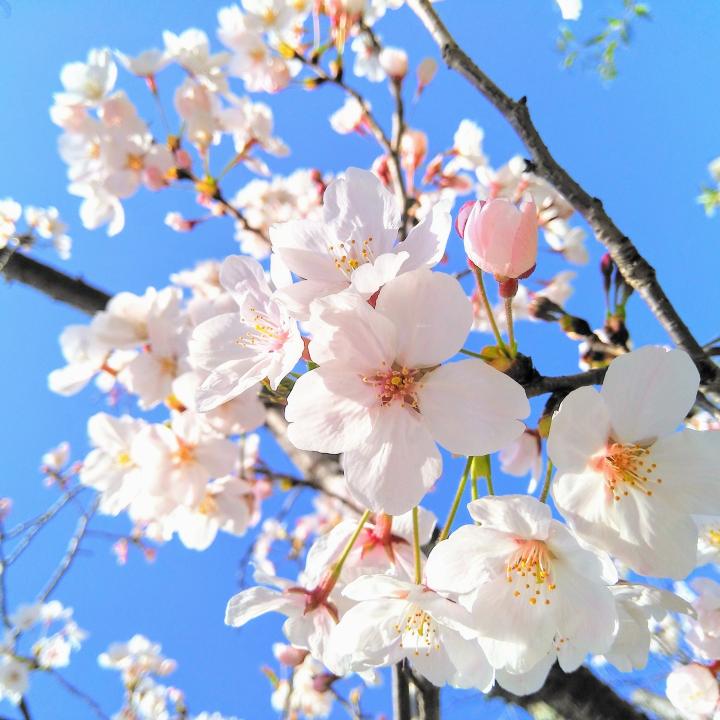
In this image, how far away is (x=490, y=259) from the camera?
0.72 metres

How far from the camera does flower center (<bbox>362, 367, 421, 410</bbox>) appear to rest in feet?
2.27

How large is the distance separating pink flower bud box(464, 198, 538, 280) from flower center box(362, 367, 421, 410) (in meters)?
0.19

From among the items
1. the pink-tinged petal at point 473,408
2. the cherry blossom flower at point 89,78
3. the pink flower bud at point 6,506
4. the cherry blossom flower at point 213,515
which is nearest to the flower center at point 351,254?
the pink-tinged petal at point 473,408

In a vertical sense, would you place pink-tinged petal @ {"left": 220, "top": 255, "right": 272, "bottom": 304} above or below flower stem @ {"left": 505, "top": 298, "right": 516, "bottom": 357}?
above

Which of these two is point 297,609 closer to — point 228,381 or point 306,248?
point 228,381

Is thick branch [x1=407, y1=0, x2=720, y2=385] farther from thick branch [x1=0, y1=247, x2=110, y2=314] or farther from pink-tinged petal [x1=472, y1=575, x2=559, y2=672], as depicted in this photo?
thick branch [x1=0, y1=247, x2=110, y2=314]

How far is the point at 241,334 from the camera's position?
0.87 meters

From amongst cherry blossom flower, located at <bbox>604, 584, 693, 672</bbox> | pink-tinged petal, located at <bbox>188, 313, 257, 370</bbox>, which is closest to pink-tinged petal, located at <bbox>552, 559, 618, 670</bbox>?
cherry blossom flower, located at <bbox>604, 584, 693, 672</bbox>

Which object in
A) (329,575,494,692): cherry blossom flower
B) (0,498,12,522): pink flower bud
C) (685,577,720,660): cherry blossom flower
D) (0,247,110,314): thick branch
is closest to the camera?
(329,575,494,692): cherry blossom flower

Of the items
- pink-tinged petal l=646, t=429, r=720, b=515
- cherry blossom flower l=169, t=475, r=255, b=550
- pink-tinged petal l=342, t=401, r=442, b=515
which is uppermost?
cherry blossom flower l=169, t=475, r=255, b=550

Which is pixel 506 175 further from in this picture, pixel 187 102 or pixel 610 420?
pixel 610 420

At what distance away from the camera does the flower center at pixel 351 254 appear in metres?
0.78

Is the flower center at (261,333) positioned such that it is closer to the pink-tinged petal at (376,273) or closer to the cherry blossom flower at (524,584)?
the pink-tinged petal at (376,273)

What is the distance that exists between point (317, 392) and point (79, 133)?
223 centimetres
